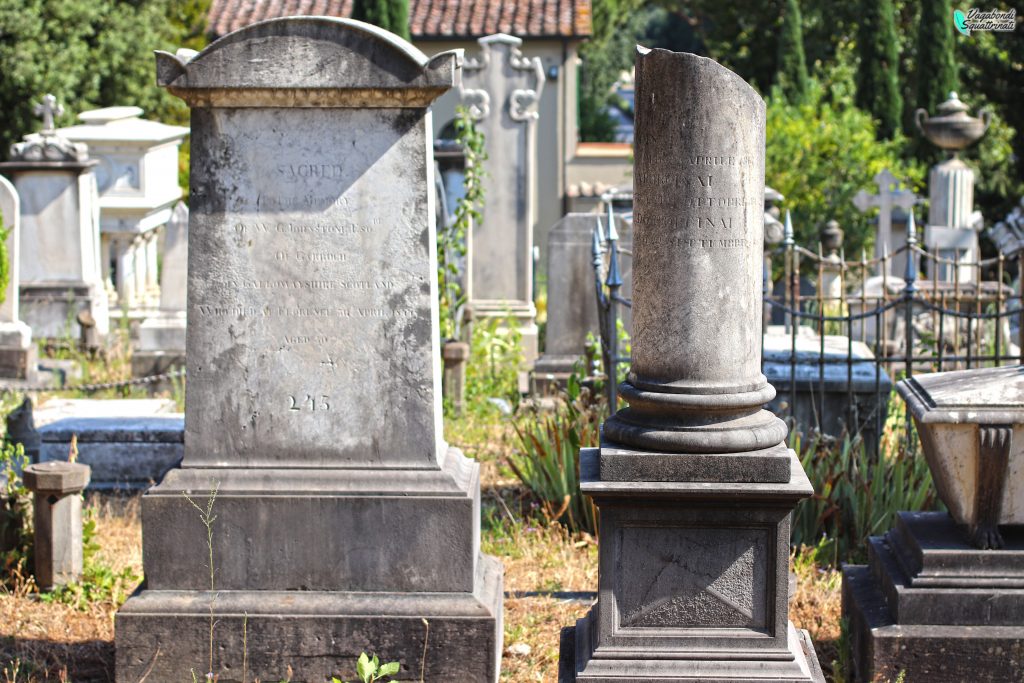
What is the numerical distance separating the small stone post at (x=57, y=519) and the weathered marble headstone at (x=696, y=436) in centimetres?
264

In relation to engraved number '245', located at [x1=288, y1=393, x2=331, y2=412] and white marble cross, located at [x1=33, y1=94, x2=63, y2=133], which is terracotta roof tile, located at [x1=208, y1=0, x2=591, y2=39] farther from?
engraved number '245', located at [x1=288, y1=393, x2=331, y2=412]

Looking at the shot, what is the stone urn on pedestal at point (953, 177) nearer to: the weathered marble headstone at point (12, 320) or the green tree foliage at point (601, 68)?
the weathered marble headstone at point (12, 320)

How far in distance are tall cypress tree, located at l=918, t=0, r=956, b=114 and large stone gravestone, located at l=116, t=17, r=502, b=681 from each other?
19203 mm

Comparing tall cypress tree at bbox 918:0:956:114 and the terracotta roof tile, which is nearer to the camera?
tall cypress tree at bbox 918:0:956:114

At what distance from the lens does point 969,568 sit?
15.7 feet

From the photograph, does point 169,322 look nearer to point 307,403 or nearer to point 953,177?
point 307,403

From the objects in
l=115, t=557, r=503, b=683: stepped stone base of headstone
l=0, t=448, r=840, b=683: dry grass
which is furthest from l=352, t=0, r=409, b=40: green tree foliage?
l=115, t=557, r=503, b=683: stepped stone base of headstone

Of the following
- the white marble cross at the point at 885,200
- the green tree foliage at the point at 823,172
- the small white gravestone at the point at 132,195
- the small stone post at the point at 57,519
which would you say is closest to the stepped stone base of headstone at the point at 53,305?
the small white gravestone at the point at 132,195

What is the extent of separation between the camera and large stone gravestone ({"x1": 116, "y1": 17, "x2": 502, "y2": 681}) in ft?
16.0

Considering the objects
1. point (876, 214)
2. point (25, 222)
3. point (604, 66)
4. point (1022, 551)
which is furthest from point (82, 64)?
point (604, 66)

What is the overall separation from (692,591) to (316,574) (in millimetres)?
1498

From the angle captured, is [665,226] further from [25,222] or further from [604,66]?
[604,66]

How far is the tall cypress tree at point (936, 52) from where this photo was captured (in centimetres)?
2220

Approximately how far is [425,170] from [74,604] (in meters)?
2.56
